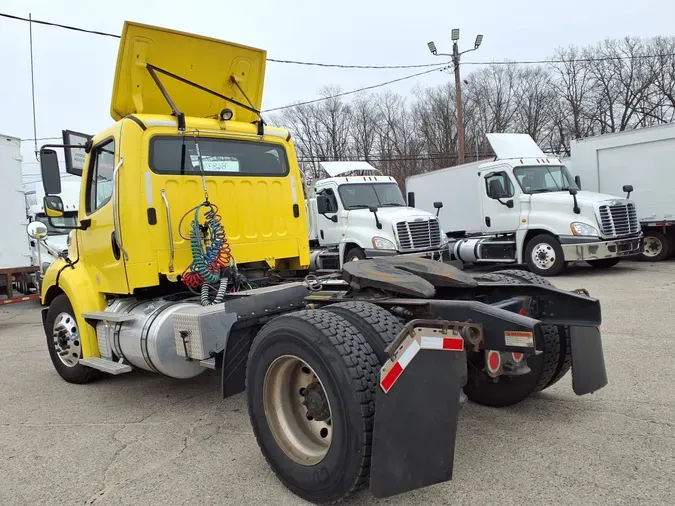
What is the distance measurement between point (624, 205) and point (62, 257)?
11829 millimetres

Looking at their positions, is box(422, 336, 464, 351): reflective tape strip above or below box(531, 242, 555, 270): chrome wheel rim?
above

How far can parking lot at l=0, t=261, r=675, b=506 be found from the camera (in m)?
3.15

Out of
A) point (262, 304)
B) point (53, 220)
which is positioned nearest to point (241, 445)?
point (262, 304)

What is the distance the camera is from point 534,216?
13.5 metres

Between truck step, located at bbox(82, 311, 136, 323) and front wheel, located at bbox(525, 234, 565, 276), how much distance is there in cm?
1069

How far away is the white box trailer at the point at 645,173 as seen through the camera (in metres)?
14.3

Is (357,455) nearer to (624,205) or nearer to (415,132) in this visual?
(624,205)

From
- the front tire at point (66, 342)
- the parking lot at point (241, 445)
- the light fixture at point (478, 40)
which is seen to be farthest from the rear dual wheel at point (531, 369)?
the light fixture at point (478, 40)

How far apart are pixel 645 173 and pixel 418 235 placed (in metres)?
6.47

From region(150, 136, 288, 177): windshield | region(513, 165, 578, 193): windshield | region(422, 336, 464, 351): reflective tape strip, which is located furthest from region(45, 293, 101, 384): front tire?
region(513, 165, 578, 193): windshield

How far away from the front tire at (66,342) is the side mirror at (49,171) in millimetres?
1188

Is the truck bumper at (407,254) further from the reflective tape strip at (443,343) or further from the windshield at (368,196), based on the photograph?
the reflective tape strip at (443,343)

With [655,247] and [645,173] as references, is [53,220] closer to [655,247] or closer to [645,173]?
[645,173]

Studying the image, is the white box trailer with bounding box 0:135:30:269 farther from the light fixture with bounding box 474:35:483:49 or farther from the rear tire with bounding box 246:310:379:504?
the light fixture with bounding box 474:35:483:49
